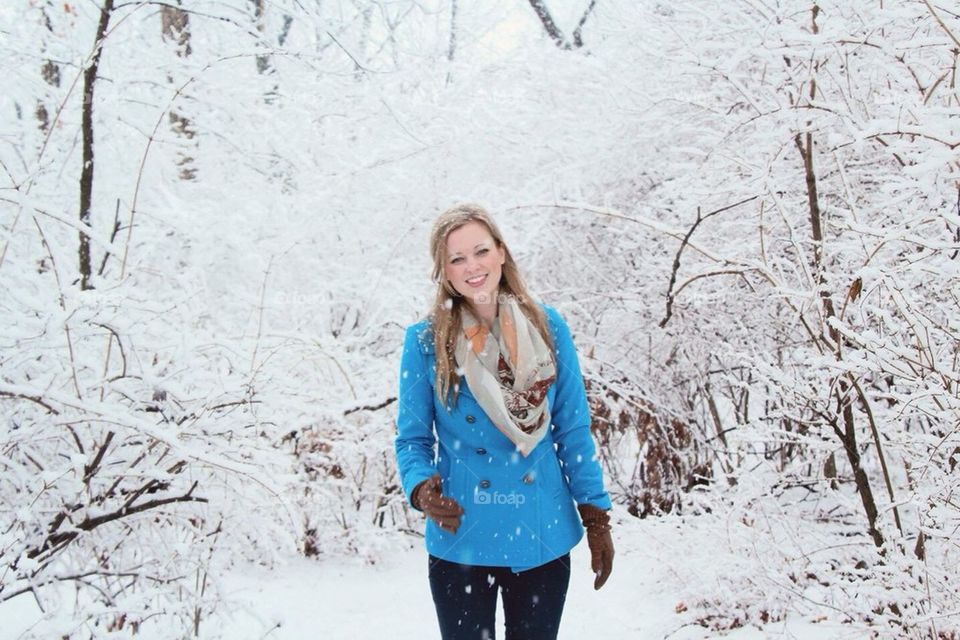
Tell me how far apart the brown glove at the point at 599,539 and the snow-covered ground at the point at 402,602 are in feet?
4.51

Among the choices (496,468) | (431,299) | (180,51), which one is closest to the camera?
(496,468)

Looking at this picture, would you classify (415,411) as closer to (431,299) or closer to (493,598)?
(493,598)

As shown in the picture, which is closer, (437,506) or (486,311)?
(437,506)

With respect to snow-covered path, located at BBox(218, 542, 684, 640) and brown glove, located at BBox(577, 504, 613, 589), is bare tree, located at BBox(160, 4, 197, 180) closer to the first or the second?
snow-covered path, located at BBox(218, 542, 684, 640)

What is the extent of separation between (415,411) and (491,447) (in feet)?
0.75

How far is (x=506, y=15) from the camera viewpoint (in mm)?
10180

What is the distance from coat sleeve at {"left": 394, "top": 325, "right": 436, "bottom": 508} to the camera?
1981mm

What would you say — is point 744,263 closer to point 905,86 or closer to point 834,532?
point 905,86

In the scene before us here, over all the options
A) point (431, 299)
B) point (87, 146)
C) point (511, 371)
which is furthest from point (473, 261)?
point (431, 299)

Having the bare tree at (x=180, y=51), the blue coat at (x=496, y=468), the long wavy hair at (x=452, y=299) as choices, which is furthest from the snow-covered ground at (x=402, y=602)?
the bare tree at (x=180, y=51)

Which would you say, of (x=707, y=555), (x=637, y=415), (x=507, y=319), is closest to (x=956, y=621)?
(x=707, y=555)

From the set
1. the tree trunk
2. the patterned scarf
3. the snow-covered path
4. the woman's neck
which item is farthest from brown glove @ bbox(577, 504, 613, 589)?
the tree trunk

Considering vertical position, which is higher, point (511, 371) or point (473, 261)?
point (473, 261)

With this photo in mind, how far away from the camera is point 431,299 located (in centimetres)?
474
